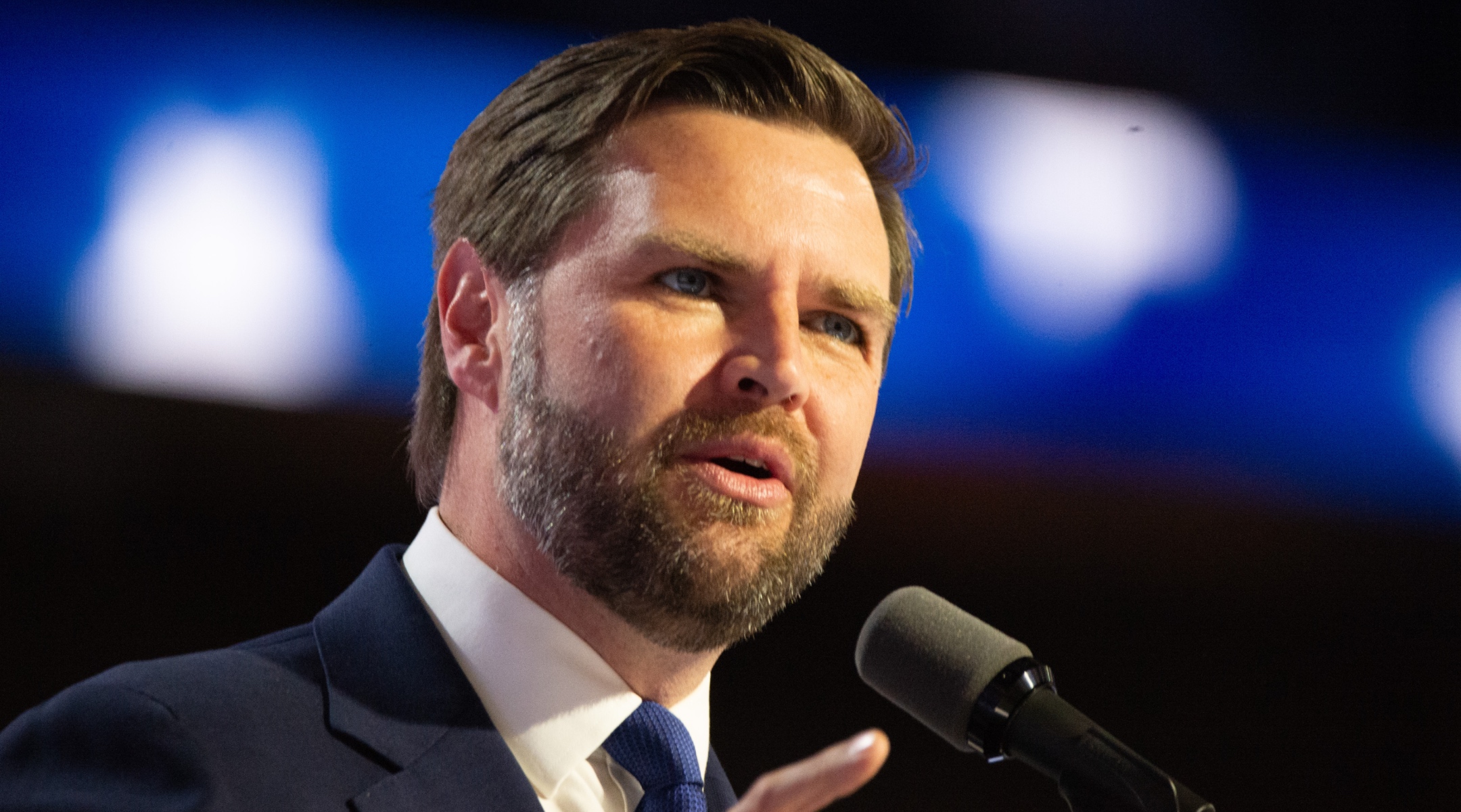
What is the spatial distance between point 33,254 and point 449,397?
0.82 metres

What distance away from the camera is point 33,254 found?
2.02 metres

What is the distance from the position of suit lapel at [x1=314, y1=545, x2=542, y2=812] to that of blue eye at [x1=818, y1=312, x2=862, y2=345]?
0.65 meters

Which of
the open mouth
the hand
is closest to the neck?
the open mouth

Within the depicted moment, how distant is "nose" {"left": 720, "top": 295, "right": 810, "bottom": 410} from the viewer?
1.45 metres

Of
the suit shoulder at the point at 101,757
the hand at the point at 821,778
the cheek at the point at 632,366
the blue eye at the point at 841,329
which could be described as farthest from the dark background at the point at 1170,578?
the hand at the point at 821,778

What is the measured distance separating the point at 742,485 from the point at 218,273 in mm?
1165

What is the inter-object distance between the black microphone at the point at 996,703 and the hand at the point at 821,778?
25 centimetres

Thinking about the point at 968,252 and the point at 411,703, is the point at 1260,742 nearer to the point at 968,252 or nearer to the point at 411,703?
the point at 968,252

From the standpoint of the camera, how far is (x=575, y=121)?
5.58ft

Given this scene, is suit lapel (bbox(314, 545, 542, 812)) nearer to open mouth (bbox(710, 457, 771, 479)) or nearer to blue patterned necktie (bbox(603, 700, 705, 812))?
blue patterned necktie (bbox(603, 700, 705, 812))

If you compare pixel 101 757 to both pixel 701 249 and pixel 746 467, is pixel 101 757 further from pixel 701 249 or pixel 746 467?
pixel 701 249

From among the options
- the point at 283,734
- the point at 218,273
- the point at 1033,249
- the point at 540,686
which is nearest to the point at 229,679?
the point at 283,734

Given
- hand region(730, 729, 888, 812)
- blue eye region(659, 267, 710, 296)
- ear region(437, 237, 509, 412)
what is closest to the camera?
hand region(730, 729, 888, 812)

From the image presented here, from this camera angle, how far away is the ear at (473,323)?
1.64 meters
